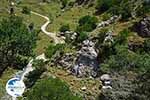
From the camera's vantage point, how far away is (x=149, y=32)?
76.2 m

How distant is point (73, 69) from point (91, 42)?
6759mm

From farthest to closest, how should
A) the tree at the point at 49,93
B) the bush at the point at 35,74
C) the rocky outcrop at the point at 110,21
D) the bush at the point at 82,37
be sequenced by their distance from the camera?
the rocky outcrop at the point at 110,21
the bush at the point at 82,37
the bush at the point at 35,74
the tree at the point at 49,93

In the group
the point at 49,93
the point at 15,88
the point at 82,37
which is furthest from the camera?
the point at 82,37

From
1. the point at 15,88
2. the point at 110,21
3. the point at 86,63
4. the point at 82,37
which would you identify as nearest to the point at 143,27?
the point at 86,63

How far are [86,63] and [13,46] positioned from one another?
24.9 meters

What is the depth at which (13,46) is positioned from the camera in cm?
9312

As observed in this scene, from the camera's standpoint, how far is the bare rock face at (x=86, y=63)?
72.1 metres

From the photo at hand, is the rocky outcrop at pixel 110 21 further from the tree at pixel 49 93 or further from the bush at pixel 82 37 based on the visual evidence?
the tree at pixel 49 93

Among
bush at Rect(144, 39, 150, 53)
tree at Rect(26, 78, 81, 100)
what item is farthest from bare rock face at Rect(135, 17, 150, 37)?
tree at Rect(26, 78, 81, 100)

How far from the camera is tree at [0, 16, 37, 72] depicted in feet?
302

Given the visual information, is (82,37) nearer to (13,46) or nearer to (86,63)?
(86,63)

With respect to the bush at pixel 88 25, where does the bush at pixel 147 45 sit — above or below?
above

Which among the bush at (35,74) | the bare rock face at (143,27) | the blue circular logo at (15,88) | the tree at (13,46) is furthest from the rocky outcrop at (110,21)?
the blue circular logo at (15,88)

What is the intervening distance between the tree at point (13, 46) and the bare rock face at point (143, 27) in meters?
26.0
